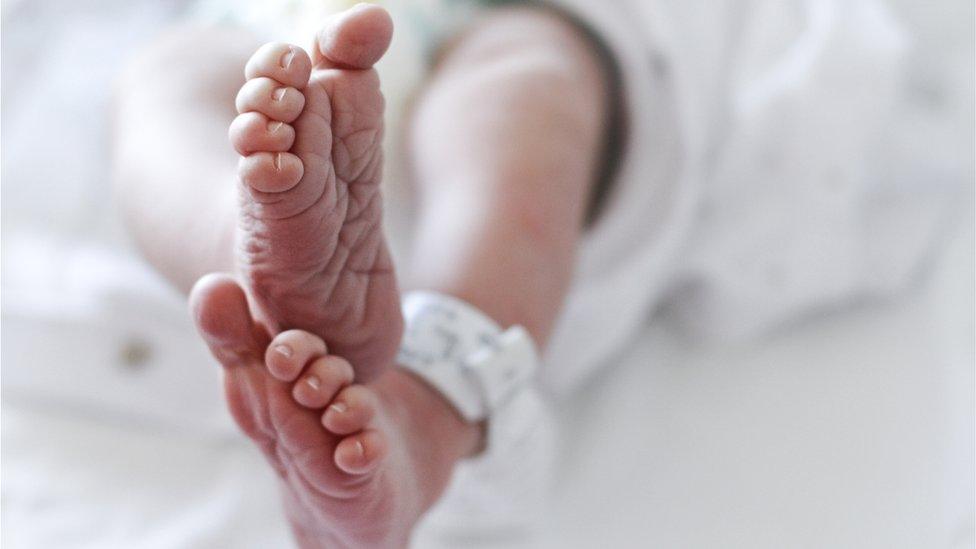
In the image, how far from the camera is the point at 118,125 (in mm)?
599

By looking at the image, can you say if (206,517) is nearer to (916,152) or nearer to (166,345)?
(166,345)

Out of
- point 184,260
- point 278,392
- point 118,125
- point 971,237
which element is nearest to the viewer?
point 278,392

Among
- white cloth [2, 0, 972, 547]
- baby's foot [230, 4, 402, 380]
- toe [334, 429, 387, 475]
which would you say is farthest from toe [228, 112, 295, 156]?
white cloth [2, 0, 972, 547]

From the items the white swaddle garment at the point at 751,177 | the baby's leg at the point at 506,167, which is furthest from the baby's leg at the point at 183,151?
the white swaddle garment at the point at 751,177

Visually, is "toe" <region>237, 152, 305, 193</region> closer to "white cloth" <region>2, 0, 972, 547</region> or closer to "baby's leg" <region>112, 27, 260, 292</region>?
"baby's leg" <region>112, 27, 260, 292</region>

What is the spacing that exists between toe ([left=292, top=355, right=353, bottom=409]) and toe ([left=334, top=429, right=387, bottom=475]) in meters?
0.02

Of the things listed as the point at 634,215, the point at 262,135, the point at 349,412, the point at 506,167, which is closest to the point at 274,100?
the point at 262,135

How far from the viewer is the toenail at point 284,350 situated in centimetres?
39

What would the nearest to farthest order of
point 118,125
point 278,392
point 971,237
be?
point 278,392, point 118,125, point 971,237

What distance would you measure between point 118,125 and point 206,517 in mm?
211

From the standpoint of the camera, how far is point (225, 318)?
1.27 ft

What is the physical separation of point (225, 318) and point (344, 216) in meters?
0.05

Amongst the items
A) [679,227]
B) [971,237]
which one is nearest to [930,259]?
[971,237]

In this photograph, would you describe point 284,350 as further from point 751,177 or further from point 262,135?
point 751,177
